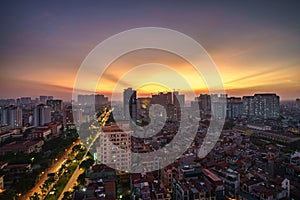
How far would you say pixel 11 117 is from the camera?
9.29 meters

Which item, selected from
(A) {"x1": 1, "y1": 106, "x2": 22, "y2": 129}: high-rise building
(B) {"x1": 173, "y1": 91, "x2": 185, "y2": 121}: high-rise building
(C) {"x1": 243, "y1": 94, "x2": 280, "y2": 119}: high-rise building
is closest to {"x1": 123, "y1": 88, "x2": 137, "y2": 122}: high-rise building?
(B) {"x1": 173, "y1": 91, "x2": 185, "y2": 121}: high-rise building

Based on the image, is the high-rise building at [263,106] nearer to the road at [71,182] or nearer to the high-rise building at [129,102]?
the high-rise building at [129,102]

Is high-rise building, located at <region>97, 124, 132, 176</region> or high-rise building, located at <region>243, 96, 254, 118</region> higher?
high-rise building, located at <region>243, 96, 254, 118</region>

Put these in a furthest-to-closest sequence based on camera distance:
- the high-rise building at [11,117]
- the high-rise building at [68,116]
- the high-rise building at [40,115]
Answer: the high-rise building at [68,116] < the high-rise building at [40,115] < the high-rise building at [11,117]

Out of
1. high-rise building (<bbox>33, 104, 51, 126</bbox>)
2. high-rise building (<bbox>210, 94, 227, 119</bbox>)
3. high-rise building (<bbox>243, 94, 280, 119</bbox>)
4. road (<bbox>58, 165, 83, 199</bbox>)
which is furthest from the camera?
high-rise building (<bbox>243, 94, 280, 119</bbox>)

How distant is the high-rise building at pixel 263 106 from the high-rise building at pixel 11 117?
12.4 meters

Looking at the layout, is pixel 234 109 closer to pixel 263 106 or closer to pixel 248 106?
pixel 248 106

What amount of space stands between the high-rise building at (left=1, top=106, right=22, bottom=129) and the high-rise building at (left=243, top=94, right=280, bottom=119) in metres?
12.4

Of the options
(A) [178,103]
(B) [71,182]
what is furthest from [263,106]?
(B) [71,182]

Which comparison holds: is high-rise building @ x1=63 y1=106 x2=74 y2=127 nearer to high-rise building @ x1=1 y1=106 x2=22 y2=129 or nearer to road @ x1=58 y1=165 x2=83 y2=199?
high-rise building @ x1=1 y1=106 x2=22 y2=129

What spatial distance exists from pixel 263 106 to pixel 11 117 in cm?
1333

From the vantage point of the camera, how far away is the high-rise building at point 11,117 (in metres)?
9.10

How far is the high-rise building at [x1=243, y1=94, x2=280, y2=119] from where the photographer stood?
11789 mm

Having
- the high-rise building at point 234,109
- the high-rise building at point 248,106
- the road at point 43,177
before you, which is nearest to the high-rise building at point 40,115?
the road at point 43,177
